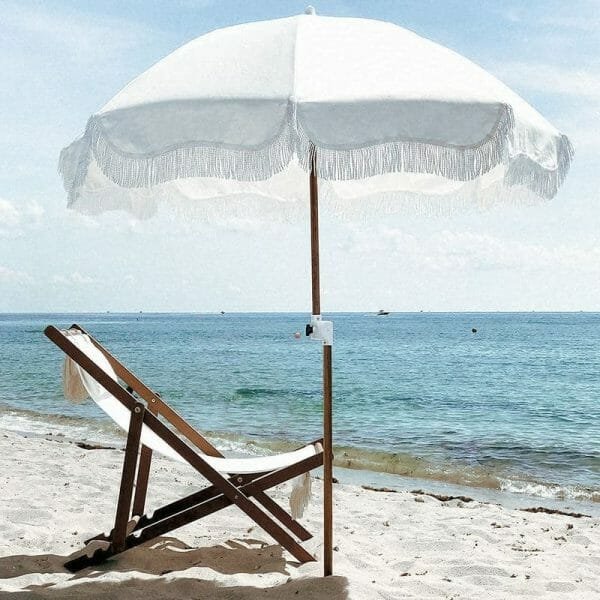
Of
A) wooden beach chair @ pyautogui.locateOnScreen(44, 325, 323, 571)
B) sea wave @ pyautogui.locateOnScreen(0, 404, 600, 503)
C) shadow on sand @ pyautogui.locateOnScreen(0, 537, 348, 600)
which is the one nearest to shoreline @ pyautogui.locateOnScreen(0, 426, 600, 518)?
sea wave @ pyautogui.locateOnScreen(0, 404, 600, 503)

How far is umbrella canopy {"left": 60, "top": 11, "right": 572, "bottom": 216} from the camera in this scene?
258 cm

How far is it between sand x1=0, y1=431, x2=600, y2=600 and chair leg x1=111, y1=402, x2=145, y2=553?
16cm

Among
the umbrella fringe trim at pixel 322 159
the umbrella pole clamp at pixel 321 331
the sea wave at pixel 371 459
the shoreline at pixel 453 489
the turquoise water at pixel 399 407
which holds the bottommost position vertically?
the turquoise water at pixel 399 407

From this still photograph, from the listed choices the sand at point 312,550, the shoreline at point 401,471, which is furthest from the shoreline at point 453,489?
the sand at point 312,550

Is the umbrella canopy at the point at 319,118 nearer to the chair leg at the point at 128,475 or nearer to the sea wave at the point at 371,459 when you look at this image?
the chair leg at the point at 128,475

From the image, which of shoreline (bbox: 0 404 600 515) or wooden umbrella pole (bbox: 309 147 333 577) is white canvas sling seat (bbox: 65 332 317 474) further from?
shoreline (bbox: 0 404 600 515)

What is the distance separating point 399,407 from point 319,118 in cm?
1472

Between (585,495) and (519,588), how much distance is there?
410cm

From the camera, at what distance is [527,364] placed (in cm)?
3309

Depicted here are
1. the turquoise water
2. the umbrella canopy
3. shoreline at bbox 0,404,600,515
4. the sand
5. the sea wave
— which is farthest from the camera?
the turquoise water

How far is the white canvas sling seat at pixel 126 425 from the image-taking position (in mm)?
3432

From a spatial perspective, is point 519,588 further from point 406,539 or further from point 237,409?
point 237,409

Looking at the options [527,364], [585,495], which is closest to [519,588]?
[585,495]

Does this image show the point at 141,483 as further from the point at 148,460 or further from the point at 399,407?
the point at 399,407
